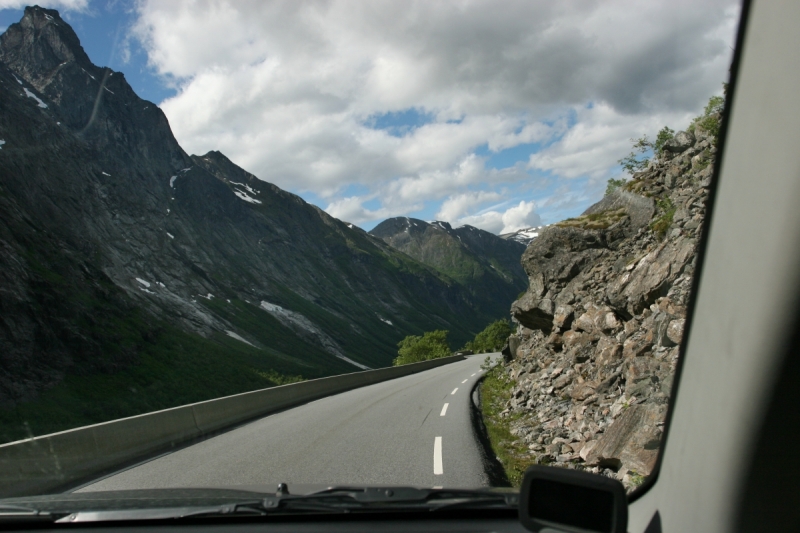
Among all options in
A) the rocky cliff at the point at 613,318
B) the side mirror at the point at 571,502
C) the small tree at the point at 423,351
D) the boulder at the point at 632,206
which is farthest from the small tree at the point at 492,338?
the side mirror at the point at 571,502

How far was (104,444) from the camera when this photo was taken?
9211 millimetres

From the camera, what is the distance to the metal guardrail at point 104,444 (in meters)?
7.45

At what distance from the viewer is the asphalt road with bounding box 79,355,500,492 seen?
7809 millimetres

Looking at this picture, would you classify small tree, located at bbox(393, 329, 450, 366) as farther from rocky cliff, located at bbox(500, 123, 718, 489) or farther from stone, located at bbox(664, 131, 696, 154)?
stone, located at bbox(664, 131, 696, 154)

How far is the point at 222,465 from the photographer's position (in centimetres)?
887

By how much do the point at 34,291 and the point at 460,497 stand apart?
46.9 metres

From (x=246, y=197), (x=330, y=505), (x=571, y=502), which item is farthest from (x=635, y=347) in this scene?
(x=246, y=197)

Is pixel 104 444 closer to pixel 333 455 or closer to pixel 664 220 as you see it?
pixel 333 455

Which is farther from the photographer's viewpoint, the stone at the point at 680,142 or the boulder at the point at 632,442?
the stone at the point at 680,142

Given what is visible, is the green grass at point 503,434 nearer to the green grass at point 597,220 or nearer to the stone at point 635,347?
the stone at point 635,347

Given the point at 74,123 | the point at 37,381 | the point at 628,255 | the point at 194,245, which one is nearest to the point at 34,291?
the point at 37,381

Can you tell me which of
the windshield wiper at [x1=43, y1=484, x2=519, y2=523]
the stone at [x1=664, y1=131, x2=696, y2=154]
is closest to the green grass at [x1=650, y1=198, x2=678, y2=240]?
the stone at [x1=664, y1=131, x2=696, y2=154]

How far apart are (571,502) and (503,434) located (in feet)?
32.7

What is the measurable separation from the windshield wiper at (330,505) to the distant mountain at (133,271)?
30.6 m
